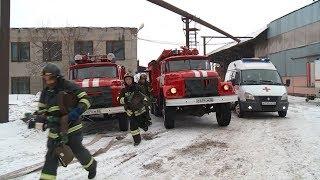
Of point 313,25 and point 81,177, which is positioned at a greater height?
point 313,25

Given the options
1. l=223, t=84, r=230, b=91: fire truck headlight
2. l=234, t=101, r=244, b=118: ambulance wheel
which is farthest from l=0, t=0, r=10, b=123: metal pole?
l=234, t=101, r=244, b=118: ambulance wheel

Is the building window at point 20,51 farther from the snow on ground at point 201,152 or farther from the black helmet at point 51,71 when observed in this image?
the black helmet at point 51,71

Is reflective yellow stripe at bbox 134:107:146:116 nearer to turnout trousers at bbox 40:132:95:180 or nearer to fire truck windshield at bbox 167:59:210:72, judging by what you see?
fire truck windshield at bbox 167:59:210:72

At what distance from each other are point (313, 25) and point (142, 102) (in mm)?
20139

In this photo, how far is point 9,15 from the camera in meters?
15.0

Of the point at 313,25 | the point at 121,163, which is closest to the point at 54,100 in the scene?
the point at 121,163

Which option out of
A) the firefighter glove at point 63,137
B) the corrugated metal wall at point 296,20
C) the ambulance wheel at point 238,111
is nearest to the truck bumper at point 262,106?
the ambulance wheel at point 238,111

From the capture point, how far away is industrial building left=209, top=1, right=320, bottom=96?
27.3m

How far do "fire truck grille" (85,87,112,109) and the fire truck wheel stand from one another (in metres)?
3.20

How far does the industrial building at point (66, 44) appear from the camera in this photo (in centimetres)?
4256

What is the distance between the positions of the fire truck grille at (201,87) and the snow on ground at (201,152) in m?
1.02

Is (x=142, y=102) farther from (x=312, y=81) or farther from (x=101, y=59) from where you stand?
(x=312, y=81)

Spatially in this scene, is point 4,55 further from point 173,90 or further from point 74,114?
point 74,114

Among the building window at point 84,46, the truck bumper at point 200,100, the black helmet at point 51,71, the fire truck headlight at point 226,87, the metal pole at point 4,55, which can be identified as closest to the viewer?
the black helmet at point 51,71
